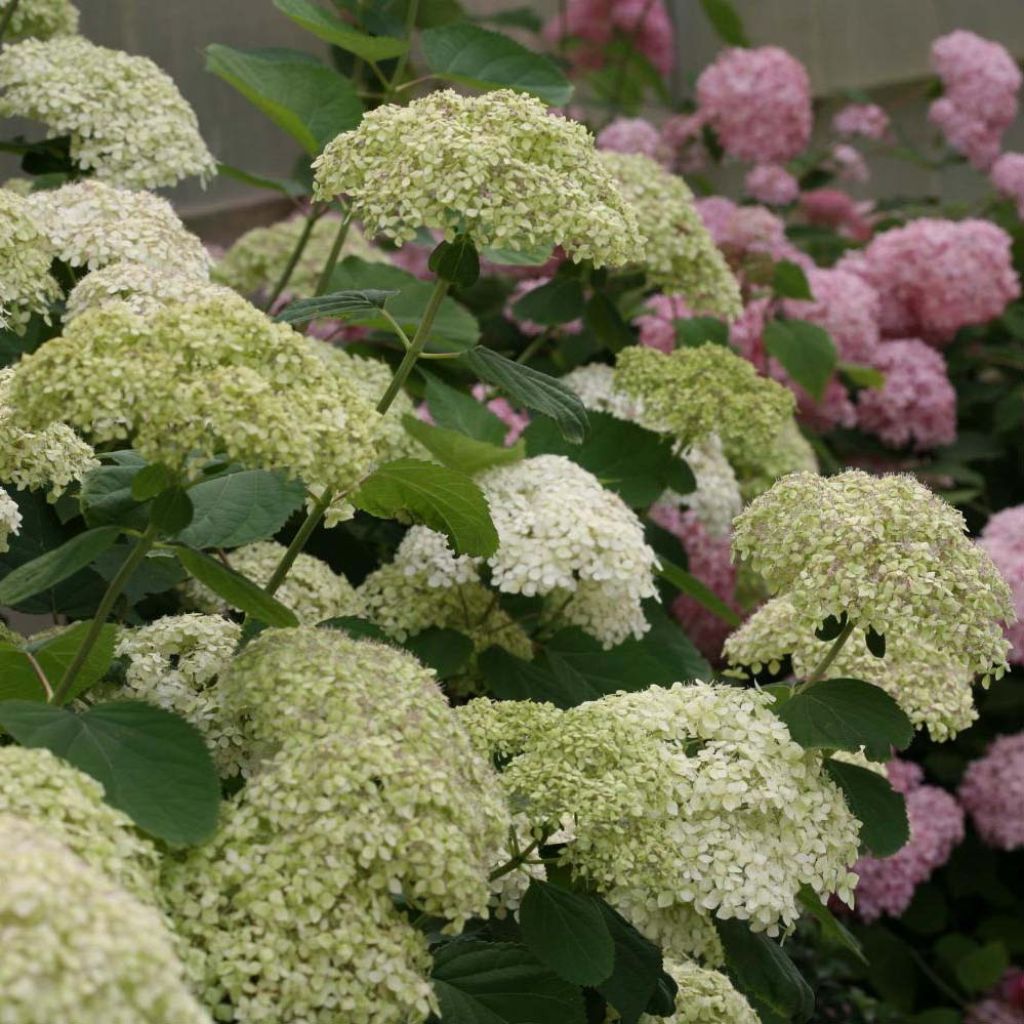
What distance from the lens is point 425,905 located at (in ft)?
3.18

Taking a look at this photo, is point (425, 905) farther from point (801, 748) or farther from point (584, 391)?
point (584, 391)

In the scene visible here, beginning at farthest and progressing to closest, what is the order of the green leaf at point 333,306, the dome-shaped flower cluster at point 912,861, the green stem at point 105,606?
1. the dome-shaped flower cluster at point 912,861
2. the green leaf at point 333,306
3. the green stem at point 105,606

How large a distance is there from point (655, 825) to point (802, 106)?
238 cm

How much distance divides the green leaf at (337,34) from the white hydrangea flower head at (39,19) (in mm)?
276

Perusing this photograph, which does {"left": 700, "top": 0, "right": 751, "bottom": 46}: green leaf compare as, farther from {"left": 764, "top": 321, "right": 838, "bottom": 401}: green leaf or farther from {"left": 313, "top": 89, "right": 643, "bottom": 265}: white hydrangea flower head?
{"left": 313, "top": 89, "right": 643, "bottom": 265}: white hydrangea flower head

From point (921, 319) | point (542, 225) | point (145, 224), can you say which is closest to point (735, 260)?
point (921, 319)

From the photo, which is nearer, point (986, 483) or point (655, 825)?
point (655, 825)

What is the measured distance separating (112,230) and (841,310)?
1.66 m

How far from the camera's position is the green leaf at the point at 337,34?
5.92 feet

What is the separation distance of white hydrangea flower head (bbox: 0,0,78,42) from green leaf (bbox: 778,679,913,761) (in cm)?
117

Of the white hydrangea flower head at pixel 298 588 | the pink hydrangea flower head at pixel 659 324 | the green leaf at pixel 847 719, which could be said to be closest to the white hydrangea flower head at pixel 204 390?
the green leaf at pixel 847 719

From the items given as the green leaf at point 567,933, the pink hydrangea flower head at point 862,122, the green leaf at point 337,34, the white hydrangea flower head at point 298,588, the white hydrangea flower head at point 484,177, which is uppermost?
the white hydrangea flower head at point 484,177

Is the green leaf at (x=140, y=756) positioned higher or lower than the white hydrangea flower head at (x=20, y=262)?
lower

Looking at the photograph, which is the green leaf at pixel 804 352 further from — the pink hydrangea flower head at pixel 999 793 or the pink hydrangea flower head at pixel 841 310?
the pink hydrangea flower head at pixel 999 793
